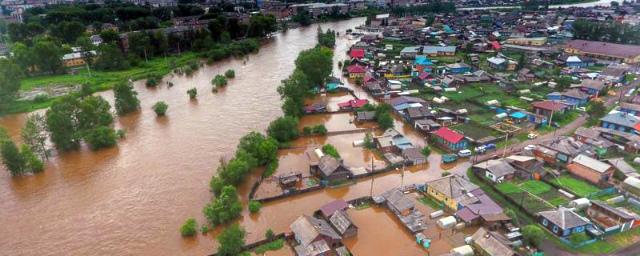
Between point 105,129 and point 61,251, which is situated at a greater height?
point 105,129

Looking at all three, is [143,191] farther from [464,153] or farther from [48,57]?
[48,57]

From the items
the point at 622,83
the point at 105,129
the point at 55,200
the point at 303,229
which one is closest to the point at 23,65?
the point at 105,129

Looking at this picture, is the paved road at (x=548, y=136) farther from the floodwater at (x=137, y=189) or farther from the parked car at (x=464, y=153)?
the floodwater at (x=137, y=189)

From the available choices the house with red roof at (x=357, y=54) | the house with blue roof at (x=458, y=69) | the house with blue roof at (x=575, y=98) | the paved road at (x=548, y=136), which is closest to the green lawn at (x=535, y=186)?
the paved road at (x=548, y=136)

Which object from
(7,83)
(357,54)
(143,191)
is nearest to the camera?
(143,191)

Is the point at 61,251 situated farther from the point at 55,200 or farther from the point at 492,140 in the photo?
the point at 492,140

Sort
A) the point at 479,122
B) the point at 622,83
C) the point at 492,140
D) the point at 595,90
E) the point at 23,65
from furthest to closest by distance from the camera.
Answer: the point at 23,65, the point at 622,83, the point at 595,90, the point at 479,122, the point at 492,140

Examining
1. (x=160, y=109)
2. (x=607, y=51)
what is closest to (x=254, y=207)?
(x=160, y=109)
